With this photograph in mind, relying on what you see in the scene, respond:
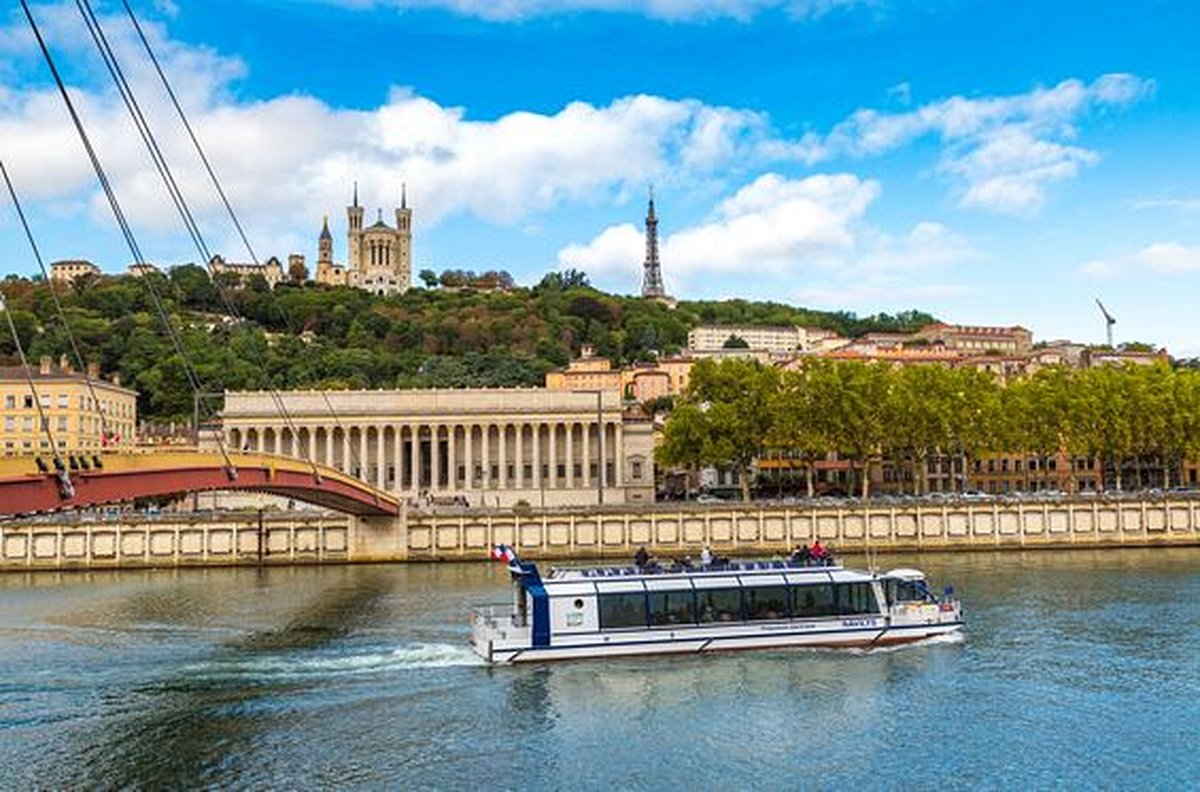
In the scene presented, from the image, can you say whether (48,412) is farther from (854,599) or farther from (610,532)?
(854,599)

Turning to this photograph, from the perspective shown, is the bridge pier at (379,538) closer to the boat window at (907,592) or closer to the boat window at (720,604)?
the boat window at (720,604)

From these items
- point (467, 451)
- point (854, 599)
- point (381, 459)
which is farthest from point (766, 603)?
point (381, 459)

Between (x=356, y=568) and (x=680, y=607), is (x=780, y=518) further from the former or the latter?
(x=680, y=607)

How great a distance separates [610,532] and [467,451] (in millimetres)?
46986

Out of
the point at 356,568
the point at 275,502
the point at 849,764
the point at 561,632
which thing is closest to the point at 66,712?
the point at 561,632

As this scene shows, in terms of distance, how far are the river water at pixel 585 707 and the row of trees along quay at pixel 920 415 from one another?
44.3m

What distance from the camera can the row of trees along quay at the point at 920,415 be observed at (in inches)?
4082

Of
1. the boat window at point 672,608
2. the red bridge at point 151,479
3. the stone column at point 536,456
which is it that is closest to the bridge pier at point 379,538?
the red bridge at point 151,479

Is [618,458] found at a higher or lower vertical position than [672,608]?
higher

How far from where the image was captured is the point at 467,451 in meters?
134

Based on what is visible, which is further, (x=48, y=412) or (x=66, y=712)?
(x=48, y=412)

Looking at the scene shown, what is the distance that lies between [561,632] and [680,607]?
466 centimetres

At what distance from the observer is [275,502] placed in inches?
4882

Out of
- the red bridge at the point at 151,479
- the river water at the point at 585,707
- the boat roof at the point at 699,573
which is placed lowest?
the river water at the point at 585,707
